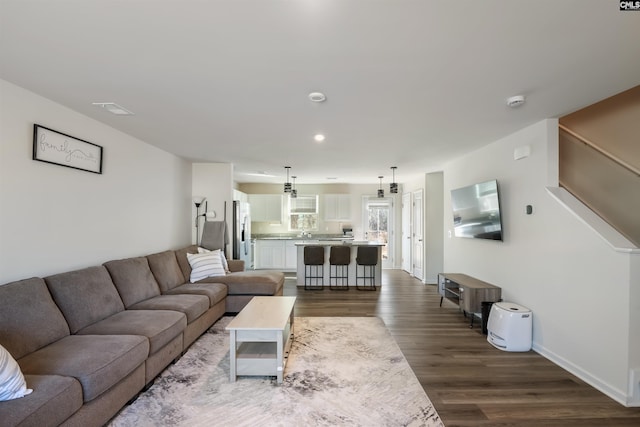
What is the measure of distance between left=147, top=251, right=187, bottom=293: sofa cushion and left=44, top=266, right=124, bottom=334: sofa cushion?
0.78m

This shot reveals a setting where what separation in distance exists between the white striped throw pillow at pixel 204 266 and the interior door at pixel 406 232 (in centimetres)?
506

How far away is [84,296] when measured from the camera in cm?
262

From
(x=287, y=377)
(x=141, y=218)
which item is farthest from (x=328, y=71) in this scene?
(x=141, y=218)

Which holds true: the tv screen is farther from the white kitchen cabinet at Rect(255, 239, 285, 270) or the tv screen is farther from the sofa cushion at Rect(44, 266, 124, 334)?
the white kitchen cabinet at Rect(255, 239, 285, 270)

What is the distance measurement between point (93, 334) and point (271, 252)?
18.5 feet

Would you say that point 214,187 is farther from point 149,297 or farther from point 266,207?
point 266,207

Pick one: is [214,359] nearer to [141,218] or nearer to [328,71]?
[141,218]

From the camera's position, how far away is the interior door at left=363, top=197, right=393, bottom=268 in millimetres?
8594

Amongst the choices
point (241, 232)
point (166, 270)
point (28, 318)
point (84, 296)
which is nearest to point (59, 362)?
point (28, 318)

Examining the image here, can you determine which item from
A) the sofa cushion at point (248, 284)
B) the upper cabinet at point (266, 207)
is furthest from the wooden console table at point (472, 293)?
the upper cabinet at point (266, 207)

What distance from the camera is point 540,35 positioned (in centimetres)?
168

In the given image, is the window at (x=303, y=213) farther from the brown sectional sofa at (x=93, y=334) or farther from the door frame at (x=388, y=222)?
the brown sectional sofa at (x=93, y=334)

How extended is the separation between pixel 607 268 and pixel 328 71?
2.82 m

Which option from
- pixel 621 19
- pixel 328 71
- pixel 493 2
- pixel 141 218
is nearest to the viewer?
pixel 493 2
